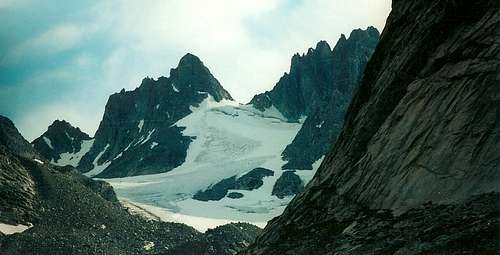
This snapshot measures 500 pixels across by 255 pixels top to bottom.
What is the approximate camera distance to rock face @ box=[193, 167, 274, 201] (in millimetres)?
156625

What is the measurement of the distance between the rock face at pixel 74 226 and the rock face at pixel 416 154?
47183 mm

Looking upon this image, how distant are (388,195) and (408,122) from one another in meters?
3.85

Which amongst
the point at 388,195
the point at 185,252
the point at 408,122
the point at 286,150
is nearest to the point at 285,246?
the point at 388,195

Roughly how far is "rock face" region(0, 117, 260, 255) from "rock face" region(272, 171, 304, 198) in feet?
155

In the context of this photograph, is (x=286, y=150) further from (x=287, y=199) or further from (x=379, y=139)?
(x=379, y=139)

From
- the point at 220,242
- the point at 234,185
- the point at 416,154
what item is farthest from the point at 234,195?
the point at 416,154

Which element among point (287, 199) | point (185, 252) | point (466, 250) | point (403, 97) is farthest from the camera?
point (287, 199)

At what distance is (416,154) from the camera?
31.7m

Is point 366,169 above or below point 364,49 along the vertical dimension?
below

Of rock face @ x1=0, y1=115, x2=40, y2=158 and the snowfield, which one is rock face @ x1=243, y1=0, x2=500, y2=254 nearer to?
the snowfield

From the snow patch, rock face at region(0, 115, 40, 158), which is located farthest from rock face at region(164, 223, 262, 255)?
rock face at region(0, 115, 40, 158)

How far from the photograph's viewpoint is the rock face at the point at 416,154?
88.6 ft

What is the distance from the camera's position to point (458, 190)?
28.1m

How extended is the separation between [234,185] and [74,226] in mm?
73986
